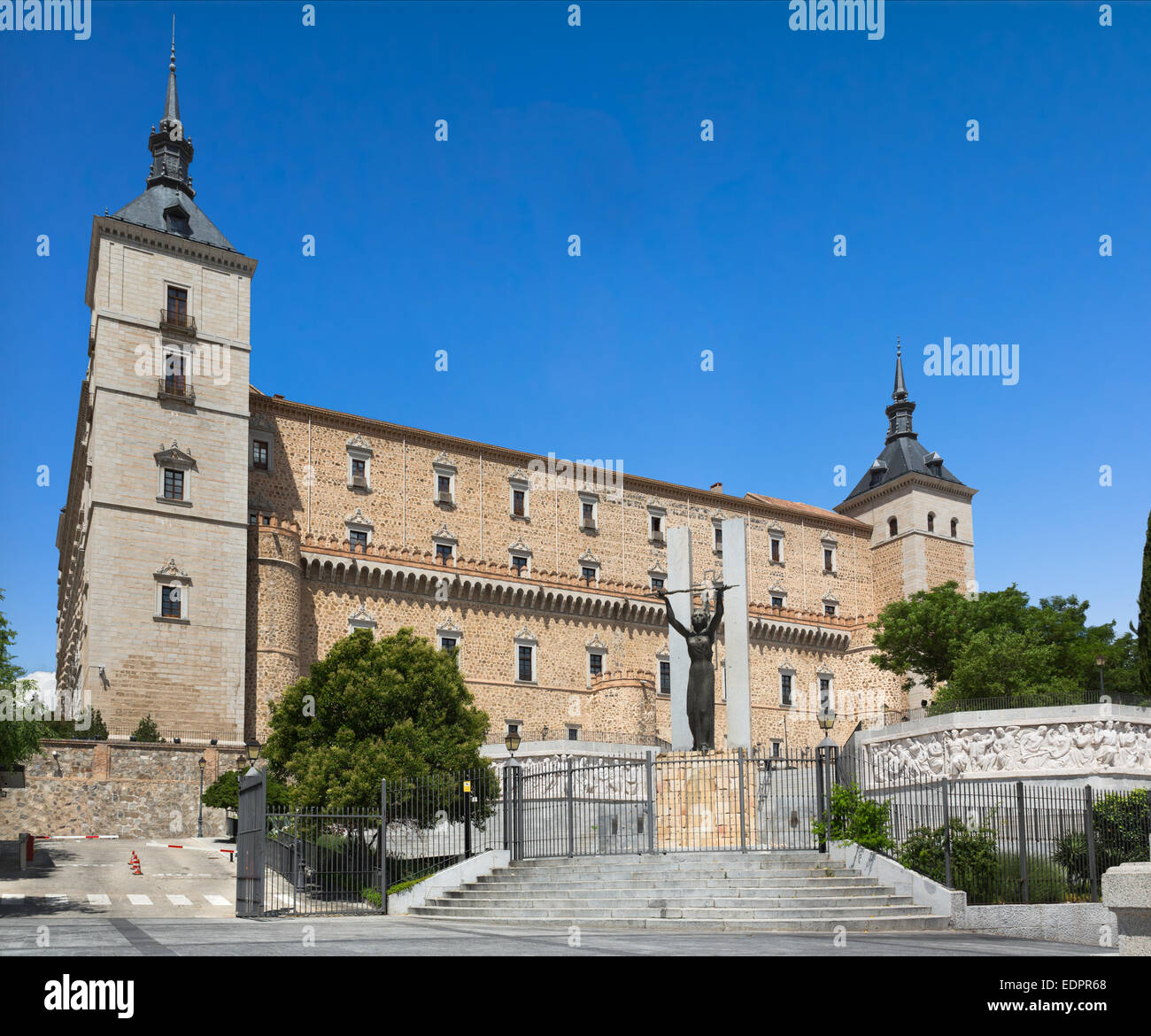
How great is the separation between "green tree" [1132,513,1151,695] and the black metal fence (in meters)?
19.2

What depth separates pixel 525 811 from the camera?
21.5 meters

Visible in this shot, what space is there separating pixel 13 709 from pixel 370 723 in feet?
31.5

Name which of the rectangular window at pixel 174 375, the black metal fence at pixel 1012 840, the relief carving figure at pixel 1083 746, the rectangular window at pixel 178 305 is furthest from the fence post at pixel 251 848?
the rectangular window at pixel 178 305

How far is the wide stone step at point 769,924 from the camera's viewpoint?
1550 cm

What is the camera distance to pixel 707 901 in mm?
16859

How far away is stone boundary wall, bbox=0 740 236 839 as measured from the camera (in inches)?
1373

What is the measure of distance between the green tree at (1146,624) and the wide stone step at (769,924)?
77.1 ft

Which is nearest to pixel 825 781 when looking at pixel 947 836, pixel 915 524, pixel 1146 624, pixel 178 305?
pixel 947 836

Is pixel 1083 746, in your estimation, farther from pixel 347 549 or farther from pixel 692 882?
pixel 347 549

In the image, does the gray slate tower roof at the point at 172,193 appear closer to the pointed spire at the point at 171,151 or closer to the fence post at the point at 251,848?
the pointed spire at the point at 171,151

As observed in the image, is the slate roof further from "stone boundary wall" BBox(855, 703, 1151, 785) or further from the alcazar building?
"stone boundary wall" BBox(855, 703, 1151, 785)

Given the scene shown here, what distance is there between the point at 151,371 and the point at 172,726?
13201 millimetres

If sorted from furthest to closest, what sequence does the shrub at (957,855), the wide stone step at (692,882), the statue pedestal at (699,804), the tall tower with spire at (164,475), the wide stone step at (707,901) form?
the tall tower with spire at (164,475) < the statue pedestal at (699,804) < the shrub at (957,855) < the wide stone step at (692,882) < the wide stone step at (707,901)
